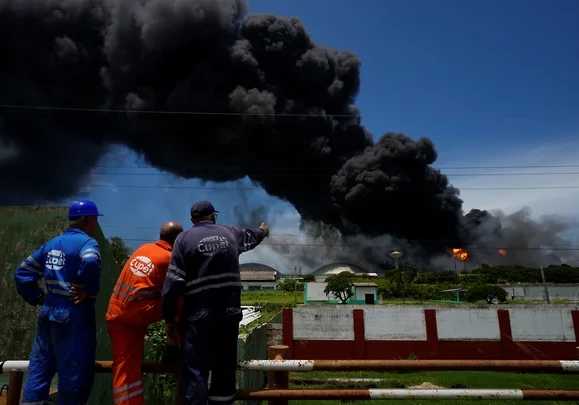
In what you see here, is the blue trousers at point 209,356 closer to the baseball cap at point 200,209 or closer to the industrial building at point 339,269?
the baseball cap at point 200,209

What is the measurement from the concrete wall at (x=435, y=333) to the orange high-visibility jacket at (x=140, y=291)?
20192 mm

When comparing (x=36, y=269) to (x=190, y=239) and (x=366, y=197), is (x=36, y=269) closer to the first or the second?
(x=190, y=239)

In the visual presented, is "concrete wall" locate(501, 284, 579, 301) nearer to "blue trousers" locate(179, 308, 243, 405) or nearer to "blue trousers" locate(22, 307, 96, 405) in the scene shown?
"blue trousers" locate(179, 308, 243, 405)

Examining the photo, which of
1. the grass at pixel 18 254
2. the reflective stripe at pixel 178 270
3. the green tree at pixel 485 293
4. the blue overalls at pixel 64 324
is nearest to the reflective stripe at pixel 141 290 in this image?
the blue overalls at pixel 64 324

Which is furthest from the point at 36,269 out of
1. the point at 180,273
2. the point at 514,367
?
the point at 514,367

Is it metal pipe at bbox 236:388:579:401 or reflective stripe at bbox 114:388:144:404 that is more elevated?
reflective stripe at bbox 114:388:144:404

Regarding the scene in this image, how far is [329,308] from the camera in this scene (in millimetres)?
23219

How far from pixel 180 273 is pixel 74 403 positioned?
91 cm

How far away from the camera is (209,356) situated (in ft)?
7.70

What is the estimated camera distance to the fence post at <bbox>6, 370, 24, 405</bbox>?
242cm

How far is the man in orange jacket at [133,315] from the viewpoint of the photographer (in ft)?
7.88

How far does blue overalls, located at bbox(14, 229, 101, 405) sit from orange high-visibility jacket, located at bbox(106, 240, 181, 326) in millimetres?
163

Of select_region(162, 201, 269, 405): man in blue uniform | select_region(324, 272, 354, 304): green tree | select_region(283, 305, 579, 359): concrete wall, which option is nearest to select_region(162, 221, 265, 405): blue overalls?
select_region(162, 201, 269, 405): man in blue uniform

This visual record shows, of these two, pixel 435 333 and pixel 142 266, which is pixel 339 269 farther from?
pixel 142 266
